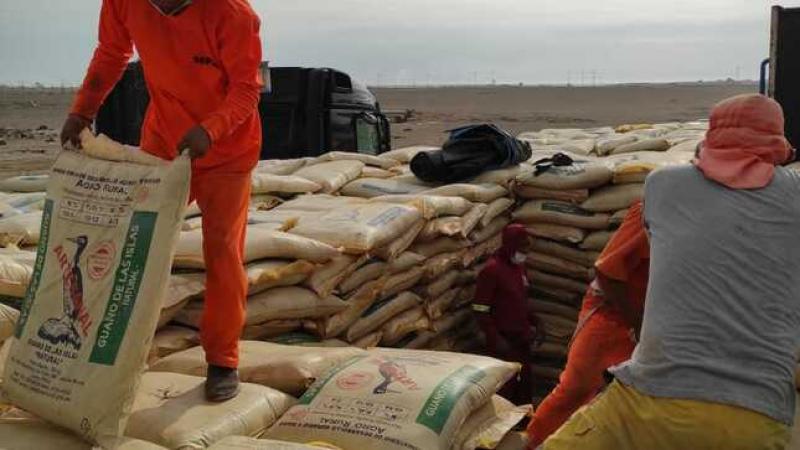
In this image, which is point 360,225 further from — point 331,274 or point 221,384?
point 221,384

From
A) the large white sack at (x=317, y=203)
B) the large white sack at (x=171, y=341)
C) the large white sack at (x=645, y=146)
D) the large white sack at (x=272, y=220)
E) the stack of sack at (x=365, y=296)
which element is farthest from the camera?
the large white sack at (x=645, y=146)

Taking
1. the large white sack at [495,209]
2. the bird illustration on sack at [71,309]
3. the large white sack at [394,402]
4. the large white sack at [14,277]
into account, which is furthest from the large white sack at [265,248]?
the large white sack at [495,209]

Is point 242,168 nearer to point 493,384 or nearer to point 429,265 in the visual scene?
point 493,384

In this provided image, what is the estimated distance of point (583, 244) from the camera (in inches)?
221

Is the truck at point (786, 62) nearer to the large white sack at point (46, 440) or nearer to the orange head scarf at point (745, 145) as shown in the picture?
the orange head scarf at point (745, 145)

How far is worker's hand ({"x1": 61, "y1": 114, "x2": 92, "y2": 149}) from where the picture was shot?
10.1 feet

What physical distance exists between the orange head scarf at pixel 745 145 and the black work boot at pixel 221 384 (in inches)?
61.3

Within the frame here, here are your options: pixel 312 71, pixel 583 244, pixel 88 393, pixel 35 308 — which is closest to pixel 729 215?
pixel 88 393

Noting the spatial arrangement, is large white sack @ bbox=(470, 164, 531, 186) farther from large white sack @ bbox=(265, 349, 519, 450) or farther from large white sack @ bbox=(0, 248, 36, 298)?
large white sack @ bbox=(0, 248, 36, 298)

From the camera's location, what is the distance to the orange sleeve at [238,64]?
9.24 ft

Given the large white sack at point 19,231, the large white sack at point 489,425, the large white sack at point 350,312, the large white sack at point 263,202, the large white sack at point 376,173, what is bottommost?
the large white sack at point 489,425

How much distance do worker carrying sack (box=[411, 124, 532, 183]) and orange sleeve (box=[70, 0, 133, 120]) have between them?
303cm

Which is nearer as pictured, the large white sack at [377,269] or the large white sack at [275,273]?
the large white sack at [275,273]

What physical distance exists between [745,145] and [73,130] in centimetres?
203
